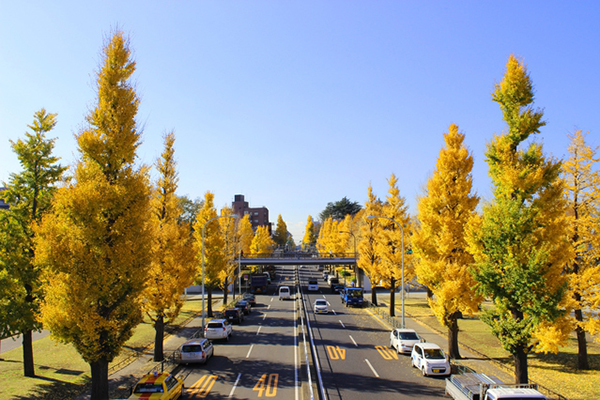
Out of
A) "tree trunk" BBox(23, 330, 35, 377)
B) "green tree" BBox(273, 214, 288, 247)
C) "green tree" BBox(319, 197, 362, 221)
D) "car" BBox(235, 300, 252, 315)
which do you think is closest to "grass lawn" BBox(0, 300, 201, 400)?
"tree trunk" BBox(23, 330, 35, 377)

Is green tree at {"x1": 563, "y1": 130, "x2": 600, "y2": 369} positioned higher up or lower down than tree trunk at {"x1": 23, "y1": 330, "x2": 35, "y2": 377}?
higher up

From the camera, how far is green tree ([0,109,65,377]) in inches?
771

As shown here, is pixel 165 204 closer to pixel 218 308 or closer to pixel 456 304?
pixel 456 304

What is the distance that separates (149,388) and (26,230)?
11.6 metres

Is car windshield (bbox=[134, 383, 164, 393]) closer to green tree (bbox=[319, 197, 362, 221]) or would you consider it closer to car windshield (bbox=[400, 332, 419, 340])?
car windshield (bbox=[400, 332, 419, 340])

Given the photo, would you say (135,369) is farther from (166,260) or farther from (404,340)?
(404,340)

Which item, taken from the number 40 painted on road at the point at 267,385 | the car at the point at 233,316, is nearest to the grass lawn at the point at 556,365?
the number 40 painted on road at the point at 267,385

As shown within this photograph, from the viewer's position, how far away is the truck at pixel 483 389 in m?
13.1

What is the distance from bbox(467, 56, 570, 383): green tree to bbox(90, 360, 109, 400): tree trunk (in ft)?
54.5

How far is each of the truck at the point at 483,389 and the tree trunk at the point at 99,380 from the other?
14.5 meters

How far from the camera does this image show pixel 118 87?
57.0 feet

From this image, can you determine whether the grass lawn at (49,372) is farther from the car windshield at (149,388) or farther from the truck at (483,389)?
the truck at (483,389)

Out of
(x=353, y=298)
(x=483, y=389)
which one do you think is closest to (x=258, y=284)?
(x=353, y=298)

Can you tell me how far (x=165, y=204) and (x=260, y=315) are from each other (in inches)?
787
